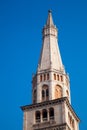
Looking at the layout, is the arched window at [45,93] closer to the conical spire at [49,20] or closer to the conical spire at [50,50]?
the conical spire at [50,50]

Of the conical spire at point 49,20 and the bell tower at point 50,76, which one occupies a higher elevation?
the conical spire at point 49,20

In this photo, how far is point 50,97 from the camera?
75.8 meters

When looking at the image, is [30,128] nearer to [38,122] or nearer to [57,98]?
[38,122]

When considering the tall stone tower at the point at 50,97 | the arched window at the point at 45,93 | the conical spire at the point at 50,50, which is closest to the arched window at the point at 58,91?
the tall stone tower at the point at 50,97

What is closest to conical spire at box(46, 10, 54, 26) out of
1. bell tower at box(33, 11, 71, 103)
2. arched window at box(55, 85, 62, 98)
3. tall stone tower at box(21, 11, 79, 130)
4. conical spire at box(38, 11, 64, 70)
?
conical spire at box(38, 11, 64, 70)

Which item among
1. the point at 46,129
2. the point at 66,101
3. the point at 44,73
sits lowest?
the point at 46,129

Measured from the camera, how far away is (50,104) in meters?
74.4

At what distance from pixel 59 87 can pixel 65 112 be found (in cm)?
640

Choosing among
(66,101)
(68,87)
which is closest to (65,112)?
(66,101)

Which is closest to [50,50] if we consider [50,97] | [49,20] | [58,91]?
[49,20]

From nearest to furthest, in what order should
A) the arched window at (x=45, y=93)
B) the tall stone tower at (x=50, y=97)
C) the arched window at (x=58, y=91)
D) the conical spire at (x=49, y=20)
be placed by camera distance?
the tall stone tower at (x=50, y=97), the arched window at (x=45, y=93), the arched window at (x=58, y=91), the conical spire at (x=49, y=20)

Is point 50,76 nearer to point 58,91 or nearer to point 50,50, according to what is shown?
point 58,91

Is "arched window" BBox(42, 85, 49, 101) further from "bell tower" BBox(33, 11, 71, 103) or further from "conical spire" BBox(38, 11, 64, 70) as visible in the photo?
"conical spire" BBox(38, 11, 64, 70)

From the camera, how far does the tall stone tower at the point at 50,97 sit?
7288cm
